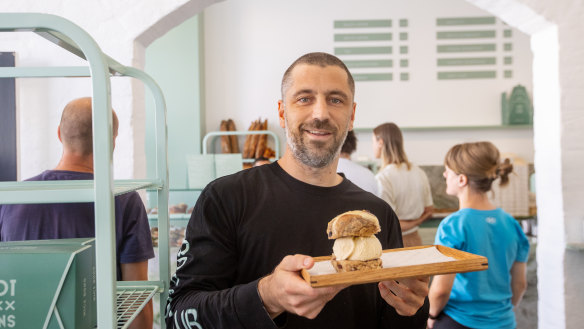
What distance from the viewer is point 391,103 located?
6039 mm

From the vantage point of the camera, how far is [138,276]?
1.76 metres

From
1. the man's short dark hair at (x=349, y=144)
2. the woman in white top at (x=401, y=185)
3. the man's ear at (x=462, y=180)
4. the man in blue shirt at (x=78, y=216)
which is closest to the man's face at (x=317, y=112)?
the man in blue shirt at (x=78, y=216)

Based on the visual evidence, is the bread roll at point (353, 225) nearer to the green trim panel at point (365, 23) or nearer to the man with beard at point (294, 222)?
the man with beard at point (294, 222)

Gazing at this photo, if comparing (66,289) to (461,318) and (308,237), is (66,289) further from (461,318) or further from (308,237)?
(461,318)

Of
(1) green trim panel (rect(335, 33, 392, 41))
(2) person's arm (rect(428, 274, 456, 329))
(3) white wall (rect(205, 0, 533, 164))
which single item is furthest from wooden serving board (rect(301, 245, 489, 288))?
(1) green trim panel (rect(335, 33, 392, 41))

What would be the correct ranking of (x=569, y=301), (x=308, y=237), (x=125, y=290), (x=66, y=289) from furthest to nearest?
(x=569, y=301), (x=125, y=290), (x=308, y=237), (x=66, y=289)

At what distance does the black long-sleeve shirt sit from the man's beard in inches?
3.3

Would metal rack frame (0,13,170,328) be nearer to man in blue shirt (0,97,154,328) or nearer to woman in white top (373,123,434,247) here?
man in blue shirt (0,97,154,328)

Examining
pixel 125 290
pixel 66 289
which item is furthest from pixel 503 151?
pixel 66 289

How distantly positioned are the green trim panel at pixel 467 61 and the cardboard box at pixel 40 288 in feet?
19.4

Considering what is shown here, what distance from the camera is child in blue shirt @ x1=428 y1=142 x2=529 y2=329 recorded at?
1.97 metres

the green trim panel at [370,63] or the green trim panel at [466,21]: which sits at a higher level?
the green trim panel at [466,21]

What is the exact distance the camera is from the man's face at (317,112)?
1283mm

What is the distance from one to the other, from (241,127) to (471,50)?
3402 mm
